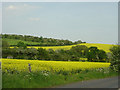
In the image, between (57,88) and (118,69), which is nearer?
(57,88)

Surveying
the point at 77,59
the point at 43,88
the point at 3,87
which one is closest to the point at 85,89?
the point at 43,88

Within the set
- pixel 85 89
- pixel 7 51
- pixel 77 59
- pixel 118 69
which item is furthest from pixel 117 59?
pixel 7 51

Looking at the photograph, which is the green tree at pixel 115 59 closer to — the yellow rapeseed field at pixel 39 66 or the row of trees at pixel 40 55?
the yellow rapeseed field at pixel 39 66

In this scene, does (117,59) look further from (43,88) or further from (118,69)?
(43,88)

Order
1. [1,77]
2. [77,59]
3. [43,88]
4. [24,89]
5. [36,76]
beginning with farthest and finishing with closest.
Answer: [77,59]
[36,76]
[1,77]
[43,88]
[24,89]

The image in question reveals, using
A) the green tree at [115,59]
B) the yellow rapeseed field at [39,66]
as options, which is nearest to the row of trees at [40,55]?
the yellow rapeseed field at [39,66]

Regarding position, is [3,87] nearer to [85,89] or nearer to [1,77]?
[1,77]

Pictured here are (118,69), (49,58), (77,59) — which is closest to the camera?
(118,69)

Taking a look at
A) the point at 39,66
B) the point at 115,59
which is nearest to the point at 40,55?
the point at 39,66

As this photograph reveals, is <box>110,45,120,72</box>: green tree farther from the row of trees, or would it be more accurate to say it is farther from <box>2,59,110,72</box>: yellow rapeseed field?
the row of trees

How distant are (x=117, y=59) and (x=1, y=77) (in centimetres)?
1158

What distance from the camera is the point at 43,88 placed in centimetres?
861

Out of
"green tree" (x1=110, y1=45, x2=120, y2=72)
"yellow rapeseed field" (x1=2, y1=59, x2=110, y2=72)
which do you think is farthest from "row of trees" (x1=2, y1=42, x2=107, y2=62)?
"green tree" (x1=110, y1=45, x2=120, y2=72)

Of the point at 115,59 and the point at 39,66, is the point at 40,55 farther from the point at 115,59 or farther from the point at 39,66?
the point at 115,59
